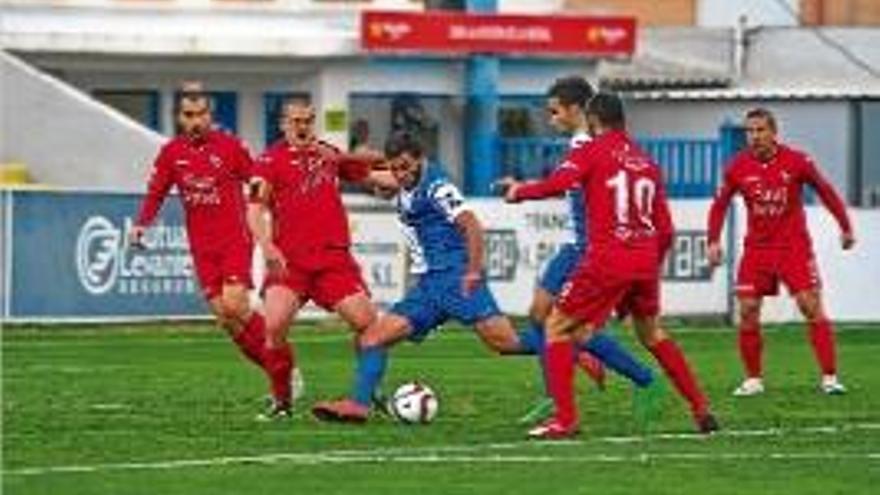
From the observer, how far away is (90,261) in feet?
125

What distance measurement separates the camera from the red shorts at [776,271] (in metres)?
27.6

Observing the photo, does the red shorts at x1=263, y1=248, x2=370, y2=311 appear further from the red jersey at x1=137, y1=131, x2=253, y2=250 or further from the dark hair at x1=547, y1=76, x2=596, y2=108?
the dark hair at x1=547, y1=76, x2=596, y2=108

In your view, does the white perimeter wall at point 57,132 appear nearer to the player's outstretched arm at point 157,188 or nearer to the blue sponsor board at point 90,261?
the blue sponsor board at point 90,261

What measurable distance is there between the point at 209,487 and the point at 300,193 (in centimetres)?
618

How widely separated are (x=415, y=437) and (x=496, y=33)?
33498mm

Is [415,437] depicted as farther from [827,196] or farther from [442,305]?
[827,196]

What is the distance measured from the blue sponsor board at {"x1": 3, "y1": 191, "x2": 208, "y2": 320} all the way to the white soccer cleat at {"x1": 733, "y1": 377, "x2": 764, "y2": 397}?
12110 mm

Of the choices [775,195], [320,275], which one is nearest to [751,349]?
[775,195]

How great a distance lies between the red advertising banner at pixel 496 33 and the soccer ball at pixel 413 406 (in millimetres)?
30980

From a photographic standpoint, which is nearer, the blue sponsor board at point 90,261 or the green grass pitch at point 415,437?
the green grass pitch at point 415,437

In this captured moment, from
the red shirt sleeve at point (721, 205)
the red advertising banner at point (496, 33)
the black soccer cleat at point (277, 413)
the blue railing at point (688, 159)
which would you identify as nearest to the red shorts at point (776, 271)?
the red shirt sleeve at point (721, 205)

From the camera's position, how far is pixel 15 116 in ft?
161

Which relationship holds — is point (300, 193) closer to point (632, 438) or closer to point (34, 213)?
point (632, 438)

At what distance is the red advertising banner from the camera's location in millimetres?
53812
